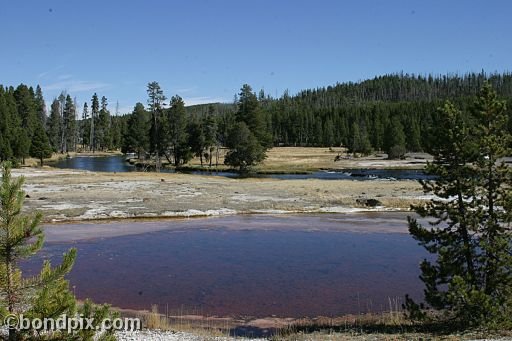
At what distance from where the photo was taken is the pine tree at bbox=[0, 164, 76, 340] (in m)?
7.45

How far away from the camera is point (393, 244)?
2961 centimetres

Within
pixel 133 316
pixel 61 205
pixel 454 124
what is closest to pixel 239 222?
pixel 61 205

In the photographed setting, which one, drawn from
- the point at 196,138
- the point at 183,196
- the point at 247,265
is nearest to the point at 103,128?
the point at 196,138

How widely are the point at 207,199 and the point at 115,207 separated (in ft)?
29.8

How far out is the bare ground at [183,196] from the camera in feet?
134

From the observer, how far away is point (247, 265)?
24219 mm

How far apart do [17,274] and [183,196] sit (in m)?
41.1

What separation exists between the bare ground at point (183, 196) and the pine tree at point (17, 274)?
3082 cm

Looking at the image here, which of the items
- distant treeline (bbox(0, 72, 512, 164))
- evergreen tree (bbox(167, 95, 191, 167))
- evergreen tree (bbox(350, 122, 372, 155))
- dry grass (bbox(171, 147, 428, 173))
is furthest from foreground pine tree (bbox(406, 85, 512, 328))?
evergreen tree (bbox(350, 122, 372, 155))

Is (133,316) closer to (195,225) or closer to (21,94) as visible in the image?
(195,225)

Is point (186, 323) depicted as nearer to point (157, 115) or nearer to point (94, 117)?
point (157, 115)

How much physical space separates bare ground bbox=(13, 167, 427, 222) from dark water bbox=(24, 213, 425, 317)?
4.61 metres

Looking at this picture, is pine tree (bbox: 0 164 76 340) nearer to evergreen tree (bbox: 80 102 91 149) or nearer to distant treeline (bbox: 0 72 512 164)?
distant treeline (bbox: 0 72 512 164)

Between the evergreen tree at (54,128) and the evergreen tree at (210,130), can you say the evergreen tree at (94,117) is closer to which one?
the evergreen tree at (54,128)
